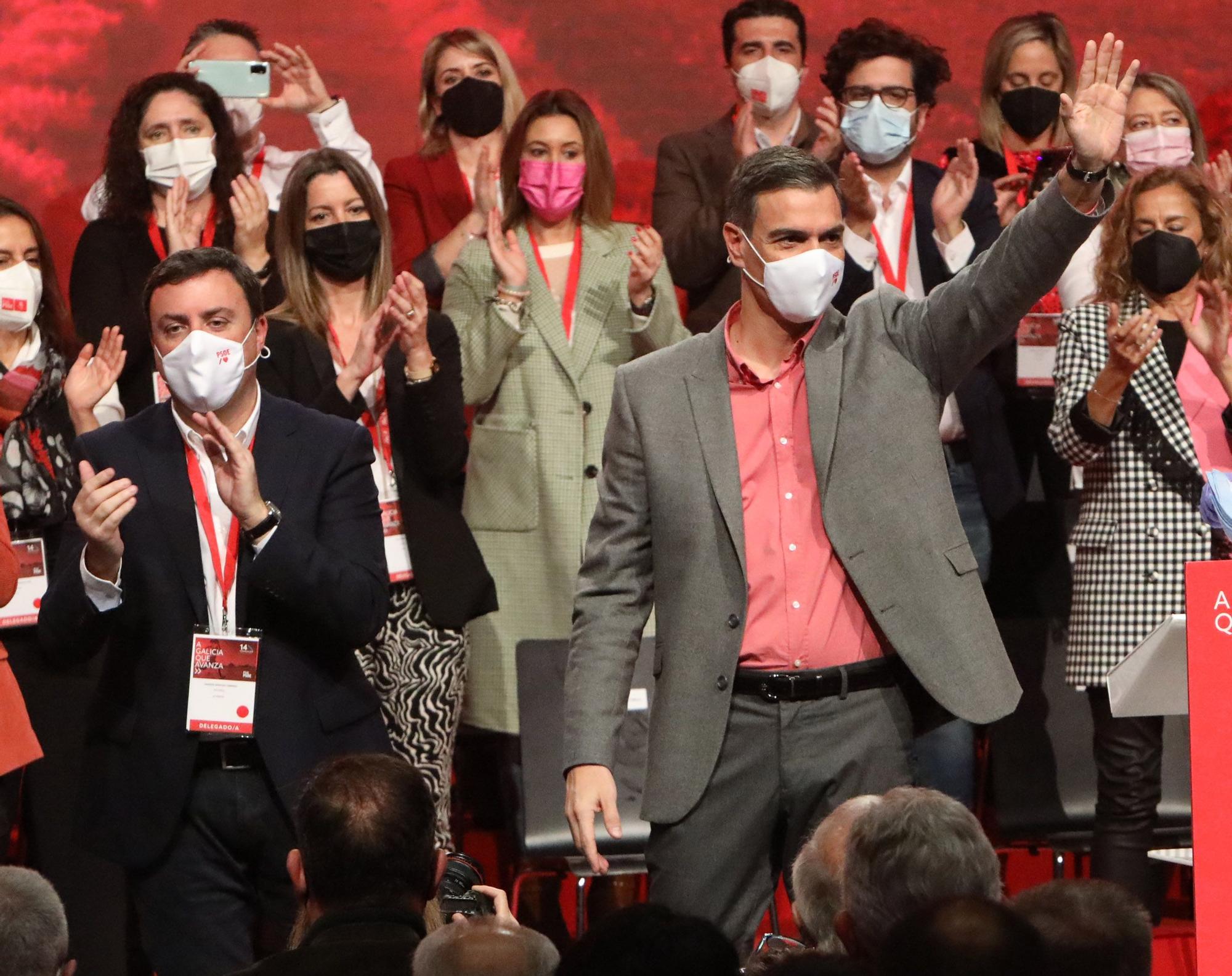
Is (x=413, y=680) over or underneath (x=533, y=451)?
underneath

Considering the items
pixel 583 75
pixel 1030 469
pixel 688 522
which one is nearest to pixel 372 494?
pixel 688 522

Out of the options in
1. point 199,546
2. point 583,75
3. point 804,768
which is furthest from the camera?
point 583,75

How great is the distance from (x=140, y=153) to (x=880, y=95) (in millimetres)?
2152

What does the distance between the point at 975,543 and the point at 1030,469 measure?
40 centimetres

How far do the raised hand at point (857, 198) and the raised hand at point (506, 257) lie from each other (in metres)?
0.93

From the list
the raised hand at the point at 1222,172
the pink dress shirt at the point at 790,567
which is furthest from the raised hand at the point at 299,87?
the pink dress shirt at the point at 790,567

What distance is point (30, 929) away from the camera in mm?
2623

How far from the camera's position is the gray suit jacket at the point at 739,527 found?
3264mm

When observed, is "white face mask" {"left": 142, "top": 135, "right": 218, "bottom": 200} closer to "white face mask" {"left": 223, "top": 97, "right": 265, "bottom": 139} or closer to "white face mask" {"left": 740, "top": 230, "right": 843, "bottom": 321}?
"white face mask" {"left": 223, "top": 97, "right": 265, "bottom": 139}

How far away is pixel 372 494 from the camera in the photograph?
12.6 ft

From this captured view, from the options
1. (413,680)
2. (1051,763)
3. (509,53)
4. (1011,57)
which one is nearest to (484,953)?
(413,680)

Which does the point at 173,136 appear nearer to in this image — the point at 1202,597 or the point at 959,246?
the point at 959,246

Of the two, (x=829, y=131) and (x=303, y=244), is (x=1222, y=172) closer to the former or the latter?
(x=829, y=131)

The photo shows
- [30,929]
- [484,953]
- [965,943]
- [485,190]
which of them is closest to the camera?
[965,943]
